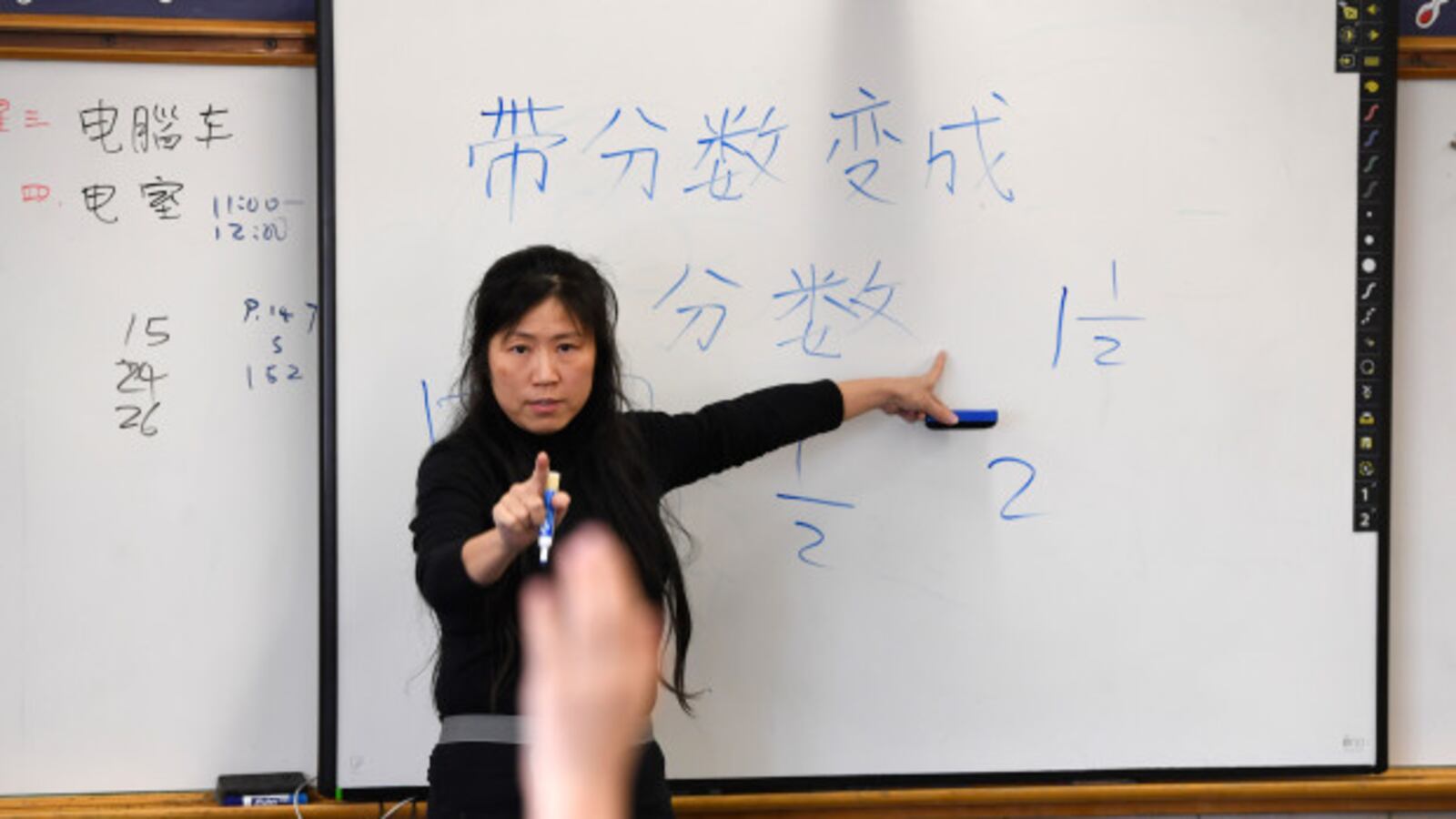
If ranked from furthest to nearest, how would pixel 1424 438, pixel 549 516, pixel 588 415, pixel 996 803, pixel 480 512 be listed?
pixel 1424 438 < pixel 996 803 < pixel 588 415 < pixel 480 512 < pixel 549 516

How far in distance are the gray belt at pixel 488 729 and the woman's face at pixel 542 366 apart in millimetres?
345

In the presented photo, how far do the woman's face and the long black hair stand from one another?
0.04 ft

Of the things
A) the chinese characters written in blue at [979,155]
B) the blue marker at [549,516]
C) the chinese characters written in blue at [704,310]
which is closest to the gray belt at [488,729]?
the blue marker at [549,516]

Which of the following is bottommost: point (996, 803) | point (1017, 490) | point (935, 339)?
point (996, 803)

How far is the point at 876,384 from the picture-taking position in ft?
7.23

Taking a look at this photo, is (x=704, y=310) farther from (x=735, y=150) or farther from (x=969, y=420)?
(x=969, y=420)

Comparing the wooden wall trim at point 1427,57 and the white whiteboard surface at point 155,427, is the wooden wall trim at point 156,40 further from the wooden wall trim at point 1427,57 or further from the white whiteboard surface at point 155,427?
the wooden wall trim at point 1427,57

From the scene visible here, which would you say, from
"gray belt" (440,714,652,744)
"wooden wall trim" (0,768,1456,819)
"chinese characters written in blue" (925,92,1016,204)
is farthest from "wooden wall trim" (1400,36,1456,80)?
→ "gray belt" (440,714,652,744)

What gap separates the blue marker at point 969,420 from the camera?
2.25 meters

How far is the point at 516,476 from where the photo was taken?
1.84 m

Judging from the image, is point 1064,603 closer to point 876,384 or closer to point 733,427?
point 876,384

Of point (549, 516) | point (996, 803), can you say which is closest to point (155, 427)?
point (549, 516)

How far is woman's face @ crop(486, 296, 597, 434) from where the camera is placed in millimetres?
1830

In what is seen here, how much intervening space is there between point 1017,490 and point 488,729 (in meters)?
0.90
